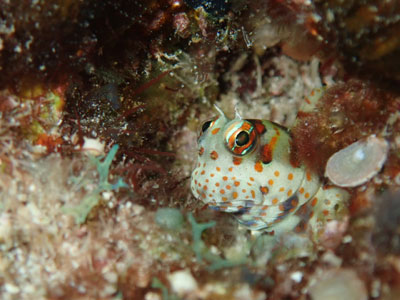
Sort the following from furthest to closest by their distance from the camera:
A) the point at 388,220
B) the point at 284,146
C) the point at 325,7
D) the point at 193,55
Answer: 1. the point at 193,55
2. the point at 284,146
3. the point at 325,7
4. the point at 388,220

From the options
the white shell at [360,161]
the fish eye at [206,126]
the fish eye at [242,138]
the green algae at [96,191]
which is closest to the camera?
the green algae at [96,191]

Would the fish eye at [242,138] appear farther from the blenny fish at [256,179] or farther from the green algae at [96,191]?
the green algae at [96,191]

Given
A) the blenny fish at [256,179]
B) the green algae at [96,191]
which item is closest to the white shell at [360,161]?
the blenny fish at [256,179]

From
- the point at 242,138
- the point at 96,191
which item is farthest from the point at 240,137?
the point at 96,191

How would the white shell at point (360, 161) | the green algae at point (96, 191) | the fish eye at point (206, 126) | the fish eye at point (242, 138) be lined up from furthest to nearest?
the fish eye at point (206, 126), the fish eye at point (242, 138), the white shell at point (360, 161), the green algae at point (96, 191)

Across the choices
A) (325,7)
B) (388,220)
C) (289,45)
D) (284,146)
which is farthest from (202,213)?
(289,45)

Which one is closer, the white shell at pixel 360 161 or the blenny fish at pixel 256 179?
the white shell at pixel 360 161

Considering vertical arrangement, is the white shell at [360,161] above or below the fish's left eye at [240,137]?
below

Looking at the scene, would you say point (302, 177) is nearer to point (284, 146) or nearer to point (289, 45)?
point (284, 146)
